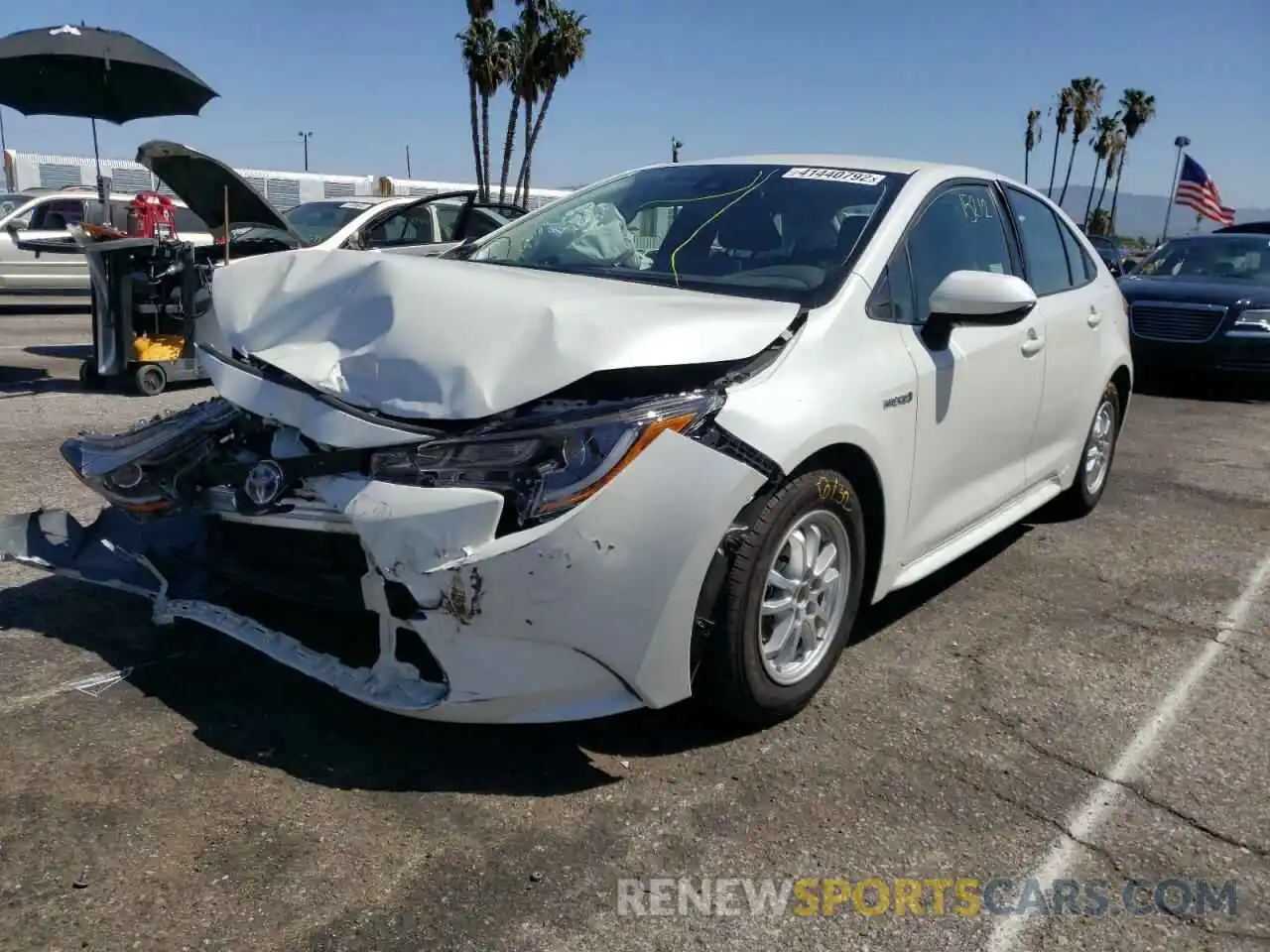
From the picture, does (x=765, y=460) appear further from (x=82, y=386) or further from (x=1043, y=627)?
(x=82, y=386)

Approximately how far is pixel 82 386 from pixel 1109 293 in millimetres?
7411

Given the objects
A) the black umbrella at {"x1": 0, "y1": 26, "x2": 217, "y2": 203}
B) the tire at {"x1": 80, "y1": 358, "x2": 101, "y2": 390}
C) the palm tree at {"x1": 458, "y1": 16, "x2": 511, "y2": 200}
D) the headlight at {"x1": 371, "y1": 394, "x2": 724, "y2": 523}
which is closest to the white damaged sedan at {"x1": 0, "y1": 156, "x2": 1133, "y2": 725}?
the headlight at {"x1": 371, "y1": 394, "x2": 724, "y2": 523}

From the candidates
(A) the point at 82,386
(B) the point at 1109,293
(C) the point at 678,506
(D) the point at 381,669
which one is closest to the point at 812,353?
(C) the point at 678,506

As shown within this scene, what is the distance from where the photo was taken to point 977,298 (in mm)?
3416

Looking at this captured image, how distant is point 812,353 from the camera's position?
3.06 m

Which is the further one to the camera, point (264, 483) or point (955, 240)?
point (955, 240)

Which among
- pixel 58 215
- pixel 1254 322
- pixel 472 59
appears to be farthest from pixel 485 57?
pixel 1254 322

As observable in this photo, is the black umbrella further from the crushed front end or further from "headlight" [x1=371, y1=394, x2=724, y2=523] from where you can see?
"headlight" [x1=371, y1=394, x2=724, y2=523]

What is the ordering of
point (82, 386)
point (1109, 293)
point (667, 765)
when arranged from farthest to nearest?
1. point (82, 386)
2. point (1109, 293)
3. point (667, 765)

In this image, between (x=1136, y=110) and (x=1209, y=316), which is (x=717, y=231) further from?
(x=1136, y=110)

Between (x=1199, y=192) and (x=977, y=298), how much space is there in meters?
22.4

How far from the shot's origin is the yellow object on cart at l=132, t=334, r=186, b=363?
26.4 feet

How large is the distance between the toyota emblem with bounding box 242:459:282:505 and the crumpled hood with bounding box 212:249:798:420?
0.83 feet

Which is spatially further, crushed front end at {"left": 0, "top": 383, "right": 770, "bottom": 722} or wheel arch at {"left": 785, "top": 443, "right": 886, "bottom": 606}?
wheel arch at {"left": 785, "top": 443, "right": 886, "bottom": 606}
